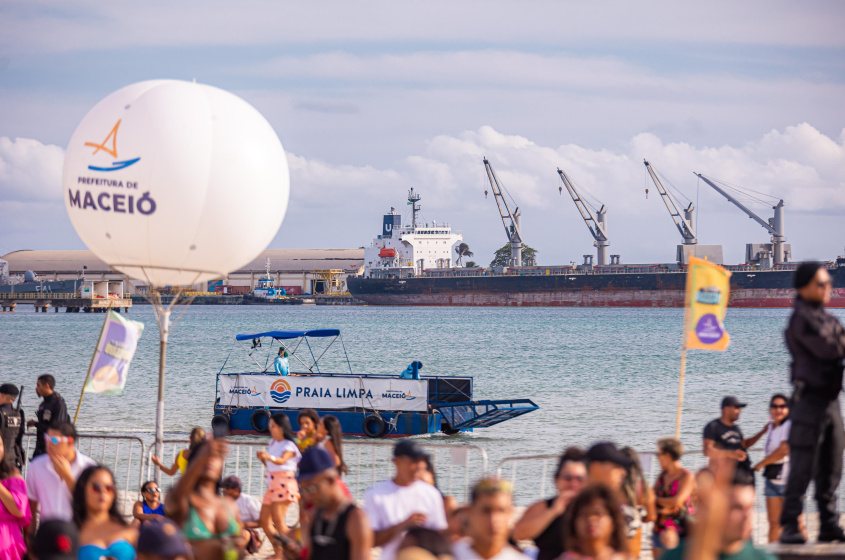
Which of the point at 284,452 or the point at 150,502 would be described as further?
the point at 150,502

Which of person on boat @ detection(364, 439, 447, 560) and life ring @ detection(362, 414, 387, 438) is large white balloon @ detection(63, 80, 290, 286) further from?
life ring @ detection(362, 414, 387, 438)

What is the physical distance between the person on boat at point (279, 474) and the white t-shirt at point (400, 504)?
2578mm

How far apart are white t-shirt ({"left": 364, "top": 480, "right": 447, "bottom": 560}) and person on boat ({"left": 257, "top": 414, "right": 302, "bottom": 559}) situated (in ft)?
8.46

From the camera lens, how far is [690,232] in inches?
4158

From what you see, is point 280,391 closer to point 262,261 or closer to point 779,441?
point 779,441

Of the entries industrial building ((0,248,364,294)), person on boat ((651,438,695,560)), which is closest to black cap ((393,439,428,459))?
person on boat ((651,438,695,560))

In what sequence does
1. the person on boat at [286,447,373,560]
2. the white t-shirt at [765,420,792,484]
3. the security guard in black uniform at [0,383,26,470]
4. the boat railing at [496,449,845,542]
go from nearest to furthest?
the person on boat at [286,447,373,560]
the white t-shirt at [765,420,792,484]
the security guard in black uniform at [0,383,26,470]
the boat railing at [496,449,845,542]

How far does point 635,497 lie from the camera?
209 inches

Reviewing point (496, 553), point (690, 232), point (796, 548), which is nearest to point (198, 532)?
point (496, 553)

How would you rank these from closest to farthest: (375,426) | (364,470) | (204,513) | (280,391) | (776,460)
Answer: (204,513), (776,460), (364,470), (375,426), (280,391)

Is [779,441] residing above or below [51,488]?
above

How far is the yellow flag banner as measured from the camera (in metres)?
7.25

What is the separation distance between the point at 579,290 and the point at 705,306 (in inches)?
3399

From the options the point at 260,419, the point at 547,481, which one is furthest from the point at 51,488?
the point at 260,419
